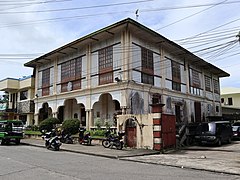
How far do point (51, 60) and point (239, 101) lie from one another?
115 feet

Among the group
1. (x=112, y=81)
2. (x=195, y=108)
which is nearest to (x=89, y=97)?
(x=112, y=81)

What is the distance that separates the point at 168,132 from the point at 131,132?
7.65 ft

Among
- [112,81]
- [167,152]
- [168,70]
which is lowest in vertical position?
[167,152]

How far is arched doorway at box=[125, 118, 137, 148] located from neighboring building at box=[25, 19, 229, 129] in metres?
1.94

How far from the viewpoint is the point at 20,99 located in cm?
3334

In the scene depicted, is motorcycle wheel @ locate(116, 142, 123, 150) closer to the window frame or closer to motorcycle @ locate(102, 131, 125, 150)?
motorcycle @ locate(102, 131, 125, 150)

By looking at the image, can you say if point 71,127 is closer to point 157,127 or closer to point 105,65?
point 105,65

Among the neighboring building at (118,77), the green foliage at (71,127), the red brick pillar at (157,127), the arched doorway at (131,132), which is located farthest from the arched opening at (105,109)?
the red brick pillar at (157,127)

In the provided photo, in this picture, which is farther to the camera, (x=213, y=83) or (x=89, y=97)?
(x=213, y=83)

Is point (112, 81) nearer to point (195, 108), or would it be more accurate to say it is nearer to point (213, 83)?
point (195, 108)

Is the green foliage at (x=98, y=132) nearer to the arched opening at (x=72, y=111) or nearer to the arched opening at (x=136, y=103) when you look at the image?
the arched opening at (x=136, y=103)

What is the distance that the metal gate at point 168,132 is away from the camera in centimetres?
1539

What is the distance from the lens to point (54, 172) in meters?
8.36

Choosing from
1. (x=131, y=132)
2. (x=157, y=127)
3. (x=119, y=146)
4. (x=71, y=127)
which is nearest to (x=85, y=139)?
(x=71, y=127)
